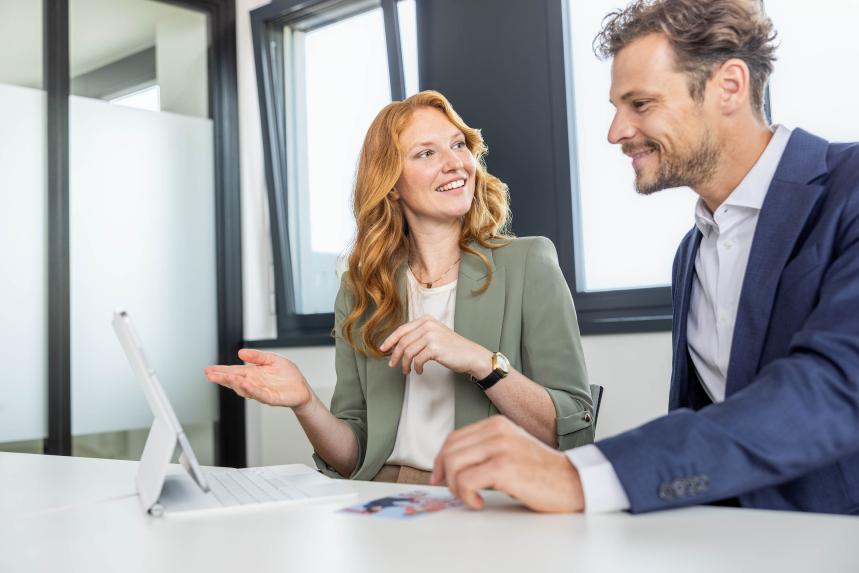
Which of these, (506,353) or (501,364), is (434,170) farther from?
(501,364)

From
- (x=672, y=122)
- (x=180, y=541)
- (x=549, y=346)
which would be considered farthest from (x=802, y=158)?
(x=180, y=541)

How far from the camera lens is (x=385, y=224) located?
2422 millimetres

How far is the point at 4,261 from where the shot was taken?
388 cm

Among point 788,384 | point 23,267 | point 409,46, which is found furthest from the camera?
point 409,46

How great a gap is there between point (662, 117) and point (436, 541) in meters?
0.97

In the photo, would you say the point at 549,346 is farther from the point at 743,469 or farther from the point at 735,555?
the point at 735,555

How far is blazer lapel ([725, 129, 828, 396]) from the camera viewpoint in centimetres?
138

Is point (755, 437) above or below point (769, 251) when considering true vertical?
below

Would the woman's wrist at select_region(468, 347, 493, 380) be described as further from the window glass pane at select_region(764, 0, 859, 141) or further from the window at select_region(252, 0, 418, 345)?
the window at select_region(252, 0, 418, 345)

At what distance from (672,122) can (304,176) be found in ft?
10.8

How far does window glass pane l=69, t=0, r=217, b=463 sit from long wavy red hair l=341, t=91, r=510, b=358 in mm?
2119

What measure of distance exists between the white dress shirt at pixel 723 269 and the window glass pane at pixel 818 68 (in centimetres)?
138

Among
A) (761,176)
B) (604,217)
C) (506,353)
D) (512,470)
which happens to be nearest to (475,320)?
(506,353)

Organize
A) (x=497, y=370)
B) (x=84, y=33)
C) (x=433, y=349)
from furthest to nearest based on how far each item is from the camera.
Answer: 1. (x=84, y=33)
2. (x=497, y=370)
3. (x=433, y=349)
